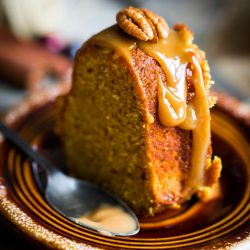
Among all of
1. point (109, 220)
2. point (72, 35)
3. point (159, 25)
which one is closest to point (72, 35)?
point (72, 35)

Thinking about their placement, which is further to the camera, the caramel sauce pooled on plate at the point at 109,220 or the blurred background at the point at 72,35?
the blurred background at the point at 72,35

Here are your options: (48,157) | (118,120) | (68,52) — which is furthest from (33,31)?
(118,120)

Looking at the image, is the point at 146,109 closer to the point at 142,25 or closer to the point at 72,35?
the point at 142,25

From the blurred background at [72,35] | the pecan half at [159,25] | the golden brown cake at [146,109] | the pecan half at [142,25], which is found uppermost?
the pecan half at [159,25]

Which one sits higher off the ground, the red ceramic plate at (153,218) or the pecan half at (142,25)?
the pecan half at (142,25)

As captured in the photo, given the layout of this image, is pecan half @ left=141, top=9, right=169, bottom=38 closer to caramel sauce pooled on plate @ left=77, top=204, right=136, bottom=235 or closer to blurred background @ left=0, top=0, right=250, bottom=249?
caramel sauce pooled on plate @ left=77, top=204, right=136, bottom=235

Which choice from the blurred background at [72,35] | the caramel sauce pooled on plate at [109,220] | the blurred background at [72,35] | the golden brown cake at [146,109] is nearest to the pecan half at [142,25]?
the golden brown cake at [146,109]

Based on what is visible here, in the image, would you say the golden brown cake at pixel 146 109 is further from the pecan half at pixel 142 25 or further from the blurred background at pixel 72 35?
the blurred background at pixel 72 35
